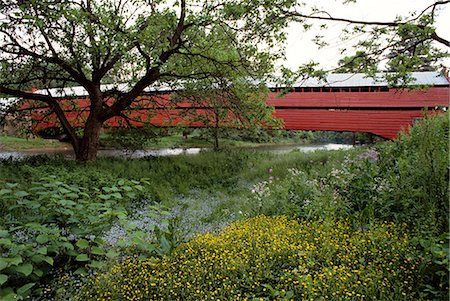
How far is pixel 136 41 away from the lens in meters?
5.89

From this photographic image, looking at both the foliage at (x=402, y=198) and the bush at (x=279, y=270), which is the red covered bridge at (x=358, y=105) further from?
the bush at (x=279, y=270)

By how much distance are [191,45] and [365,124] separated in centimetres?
861

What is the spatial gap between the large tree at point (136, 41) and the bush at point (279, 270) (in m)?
3.62

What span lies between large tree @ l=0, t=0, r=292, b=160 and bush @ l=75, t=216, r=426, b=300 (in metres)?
3.62

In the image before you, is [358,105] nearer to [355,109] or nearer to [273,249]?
[355,109]

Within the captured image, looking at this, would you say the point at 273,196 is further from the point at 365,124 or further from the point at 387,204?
the point at 365,124

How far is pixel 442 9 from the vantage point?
13.0 ft

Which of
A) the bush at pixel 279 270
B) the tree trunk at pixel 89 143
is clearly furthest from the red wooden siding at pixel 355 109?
the bush at pixel 279 270

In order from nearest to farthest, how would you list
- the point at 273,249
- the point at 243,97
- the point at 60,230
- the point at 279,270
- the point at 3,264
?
the point at 3,264 → the point at 279,270 → the point at 273,249 → the point at 60,230 → the point at 243,97

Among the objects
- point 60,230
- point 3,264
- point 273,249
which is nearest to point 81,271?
point 60,230

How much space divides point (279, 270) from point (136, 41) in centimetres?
523

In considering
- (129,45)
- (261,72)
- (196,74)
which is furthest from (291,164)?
(129,45)

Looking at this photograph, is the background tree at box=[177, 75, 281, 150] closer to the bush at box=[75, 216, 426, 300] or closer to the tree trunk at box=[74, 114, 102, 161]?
the tree trunk at box=[74, 114, 102, 161]

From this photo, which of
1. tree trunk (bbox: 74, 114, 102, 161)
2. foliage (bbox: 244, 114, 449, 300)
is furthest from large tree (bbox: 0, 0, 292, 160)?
foliage (bbox: 244, 114, 449, 300)
